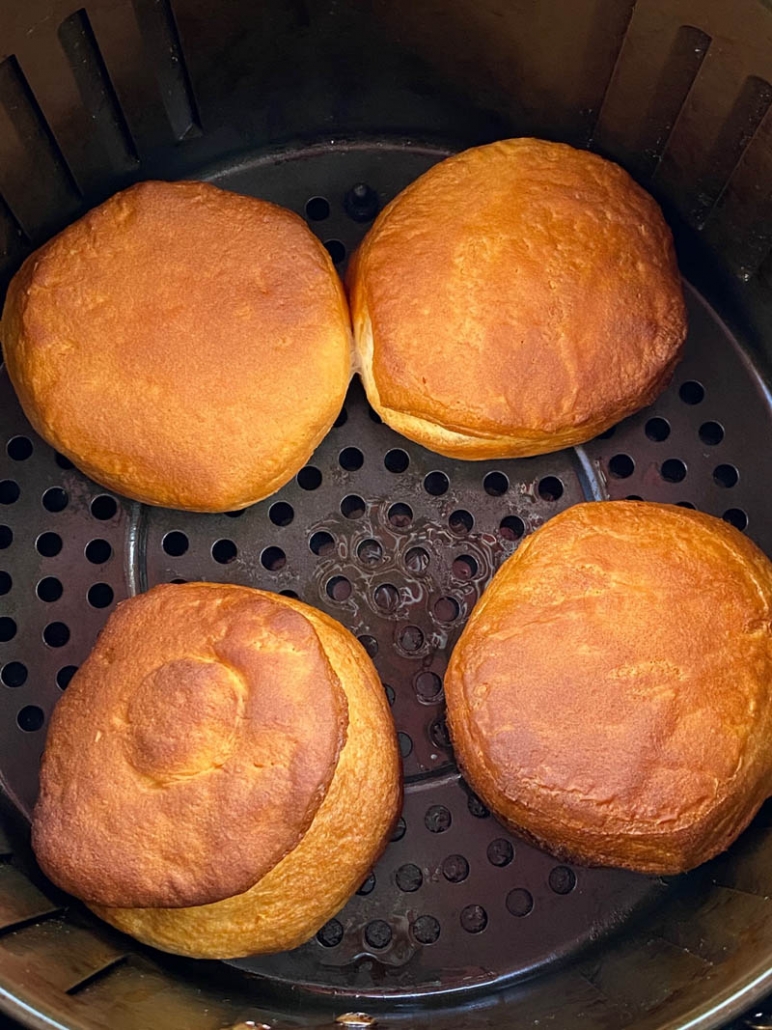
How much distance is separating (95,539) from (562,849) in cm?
84

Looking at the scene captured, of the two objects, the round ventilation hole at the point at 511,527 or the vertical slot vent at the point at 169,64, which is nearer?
the vertical slot vent at the point at 169,64

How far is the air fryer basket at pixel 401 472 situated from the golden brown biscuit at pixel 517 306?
7 cm

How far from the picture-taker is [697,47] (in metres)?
1.34

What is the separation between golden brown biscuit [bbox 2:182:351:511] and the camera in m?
1.41

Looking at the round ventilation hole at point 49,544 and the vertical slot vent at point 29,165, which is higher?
the vertical slot vent at point 29,165

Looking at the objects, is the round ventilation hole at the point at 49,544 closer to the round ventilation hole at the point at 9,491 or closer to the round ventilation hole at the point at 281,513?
the round ventilation hole at the point at 9,491

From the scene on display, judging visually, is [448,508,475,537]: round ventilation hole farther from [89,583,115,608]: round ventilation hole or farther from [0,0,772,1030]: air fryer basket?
[89,583,115,608]: round ventilation hole

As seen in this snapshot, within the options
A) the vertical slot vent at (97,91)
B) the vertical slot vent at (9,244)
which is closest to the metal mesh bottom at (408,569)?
the vertical slot vent at (9,244)

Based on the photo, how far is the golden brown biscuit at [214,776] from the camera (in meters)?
1.24

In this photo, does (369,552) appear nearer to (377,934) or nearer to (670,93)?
(377,934)

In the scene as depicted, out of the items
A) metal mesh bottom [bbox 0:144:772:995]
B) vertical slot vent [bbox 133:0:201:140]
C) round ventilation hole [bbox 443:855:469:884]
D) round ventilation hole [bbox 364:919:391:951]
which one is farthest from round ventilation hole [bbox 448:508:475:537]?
vertical slot vent [bbox 133:0:201:140]

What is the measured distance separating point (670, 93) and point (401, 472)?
679mm

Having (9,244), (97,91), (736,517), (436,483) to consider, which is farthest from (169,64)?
(736,517)

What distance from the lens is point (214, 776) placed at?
1252 mm
